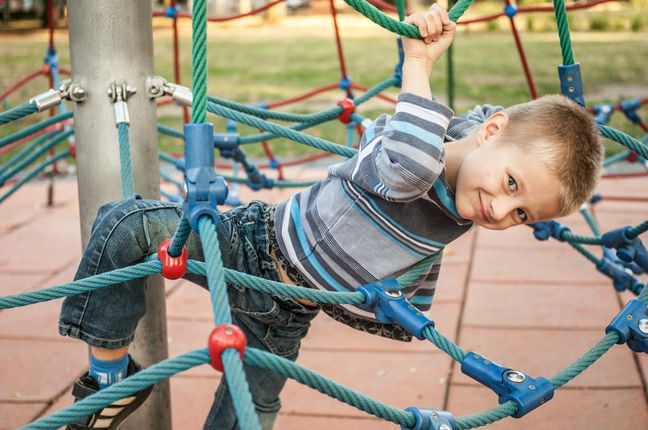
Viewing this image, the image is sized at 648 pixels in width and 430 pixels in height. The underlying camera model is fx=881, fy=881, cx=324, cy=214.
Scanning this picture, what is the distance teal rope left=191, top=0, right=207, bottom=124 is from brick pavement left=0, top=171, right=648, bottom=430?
1.01 meters

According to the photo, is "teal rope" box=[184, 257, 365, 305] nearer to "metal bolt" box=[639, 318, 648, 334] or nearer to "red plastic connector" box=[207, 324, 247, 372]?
"red plastic connector" box=[207, 324, 247, 372]

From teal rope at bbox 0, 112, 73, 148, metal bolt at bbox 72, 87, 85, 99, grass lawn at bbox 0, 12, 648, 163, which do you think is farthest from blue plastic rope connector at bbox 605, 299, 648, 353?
grass lawn at bbox 0, 12, 648, 163

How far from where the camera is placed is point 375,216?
128 centimetres

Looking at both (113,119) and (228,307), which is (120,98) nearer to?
(113,119)

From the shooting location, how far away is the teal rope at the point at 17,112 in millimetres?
1407

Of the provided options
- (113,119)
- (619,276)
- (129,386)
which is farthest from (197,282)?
(619,276)

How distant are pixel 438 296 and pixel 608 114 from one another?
0.79 m

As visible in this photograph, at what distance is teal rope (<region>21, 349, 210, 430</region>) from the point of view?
0.96 m

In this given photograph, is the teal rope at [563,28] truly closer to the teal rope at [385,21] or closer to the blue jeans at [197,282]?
the teal rope at [385,21]

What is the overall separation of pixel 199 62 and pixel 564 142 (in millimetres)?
500

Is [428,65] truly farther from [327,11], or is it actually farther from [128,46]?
[327,11]

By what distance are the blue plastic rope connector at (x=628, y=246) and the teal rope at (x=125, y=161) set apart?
0.95m

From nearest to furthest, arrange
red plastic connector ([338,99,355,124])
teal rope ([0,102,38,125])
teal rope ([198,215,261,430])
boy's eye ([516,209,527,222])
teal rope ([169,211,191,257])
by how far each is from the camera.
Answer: teal rope ([198,215,261,430])
teal rope ([169,211,191,257])
boy's eye ([516,209,527,222])
teal rope ([0,102,38,125])
red plastic connector ([338,99,355,124])

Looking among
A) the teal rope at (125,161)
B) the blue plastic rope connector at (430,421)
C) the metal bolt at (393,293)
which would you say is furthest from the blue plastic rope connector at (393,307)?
the teal rope at (125,161)
